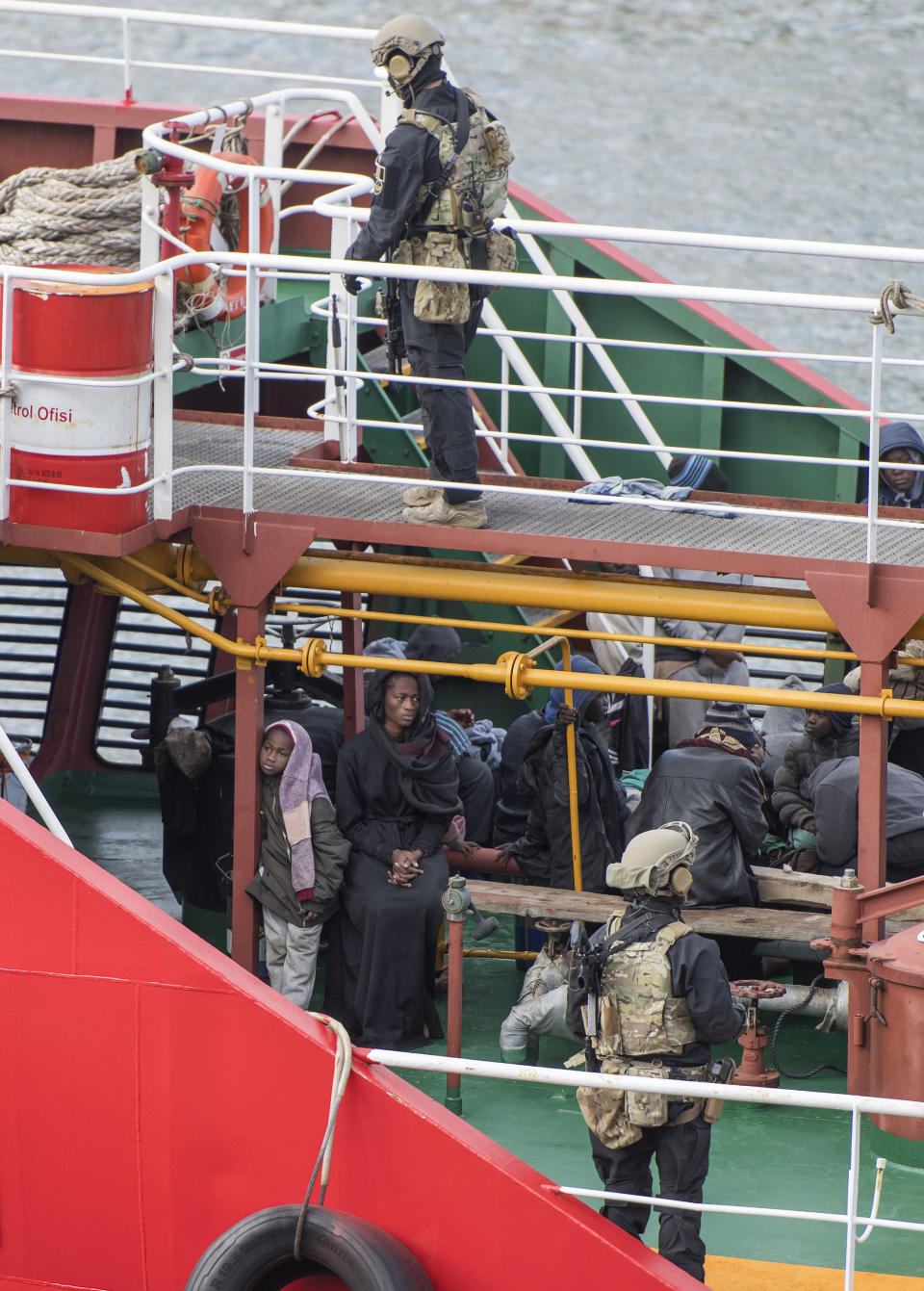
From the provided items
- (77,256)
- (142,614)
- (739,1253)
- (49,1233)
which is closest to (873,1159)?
(739,1253)

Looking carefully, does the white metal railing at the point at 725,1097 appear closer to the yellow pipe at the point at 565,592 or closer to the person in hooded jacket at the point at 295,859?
the person in hooded jacket at the point at 295,859

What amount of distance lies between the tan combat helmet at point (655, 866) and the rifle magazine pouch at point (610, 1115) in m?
0.55

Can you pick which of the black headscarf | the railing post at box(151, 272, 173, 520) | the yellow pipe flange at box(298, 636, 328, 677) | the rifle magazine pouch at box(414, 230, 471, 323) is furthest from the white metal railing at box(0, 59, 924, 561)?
the black headscarf

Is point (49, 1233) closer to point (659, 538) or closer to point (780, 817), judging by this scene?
point (659, 538)

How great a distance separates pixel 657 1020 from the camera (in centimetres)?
516

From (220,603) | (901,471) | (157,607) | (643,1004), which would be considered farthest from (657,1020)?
(901,471)

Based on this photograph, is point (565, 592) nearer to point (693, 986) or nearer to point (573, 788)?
point (573, 788)

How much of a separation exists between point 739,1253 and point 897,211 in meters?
28.9

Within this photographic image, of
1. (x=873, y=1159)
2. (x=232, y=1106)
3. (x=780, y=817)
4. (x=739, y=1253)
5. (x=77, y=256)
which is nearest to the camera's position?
(x=232, y=1106)

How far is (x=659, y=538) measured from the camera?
6.71m

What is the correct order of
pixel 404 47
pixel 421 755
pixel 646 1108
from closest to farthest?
1. pixel 646 1108
2. pixel 404 47
3. pixel 421 755

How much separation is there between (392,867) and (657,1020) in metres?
2.12

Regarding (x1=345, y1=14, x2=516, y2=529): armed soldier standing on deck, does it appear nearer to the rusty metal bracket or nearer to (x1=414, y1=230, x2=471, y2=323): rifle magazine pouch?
(x1=414, y1=230, x2=471, y2=323): rifle magazine pouch

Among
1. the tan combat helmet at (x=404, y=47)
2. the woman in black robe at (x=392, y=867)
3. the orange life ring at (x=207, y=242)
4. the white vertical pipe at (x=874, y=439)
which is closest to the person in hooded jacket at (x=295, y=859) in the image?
the woman in black robe at (x=392, y=867)
